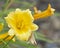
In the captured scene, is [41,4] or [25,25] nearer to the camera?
[25,25]

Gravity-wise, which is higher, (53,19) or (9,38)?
(9,38)

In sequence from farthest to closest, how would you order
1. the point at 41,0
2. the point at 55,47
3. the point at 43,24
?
the point at 41,0
the point at 43,24
the point at 55,47

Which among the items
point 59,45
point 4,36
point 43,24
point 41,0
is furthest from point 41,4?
point 4,36

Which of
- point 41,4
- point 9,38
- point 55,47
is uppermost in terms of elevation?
point 9,38

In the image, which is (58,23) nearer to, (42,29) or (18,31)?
(42,29)

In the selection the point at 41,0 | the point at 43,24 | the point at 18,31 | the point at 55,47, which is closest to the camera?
the point at 18,31

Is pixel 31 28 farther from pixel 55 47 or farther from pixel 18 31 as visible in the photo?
pixel 55 47

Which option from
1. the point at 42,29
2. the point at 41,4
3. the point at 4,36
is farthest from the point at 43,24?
the point at 4,36
